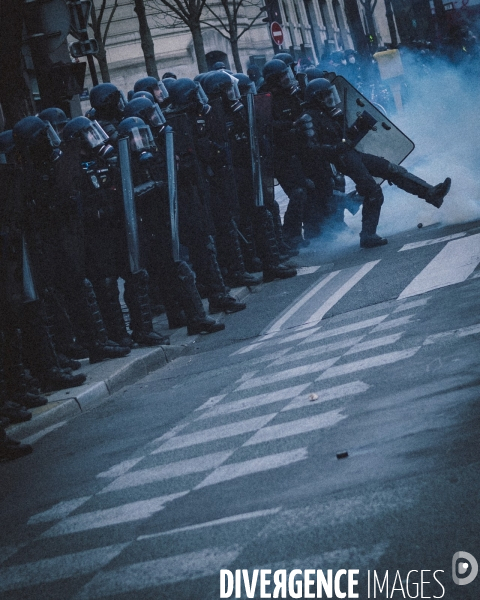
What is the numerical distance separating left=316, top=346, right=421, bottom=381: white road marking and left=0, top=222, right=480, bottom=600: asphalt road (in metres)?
0.03

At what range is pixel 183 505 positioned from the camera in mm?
5359

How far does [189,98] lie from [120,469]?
6.90m

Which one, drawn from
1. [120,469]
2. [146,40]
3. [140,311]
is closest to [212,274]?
[140,311]

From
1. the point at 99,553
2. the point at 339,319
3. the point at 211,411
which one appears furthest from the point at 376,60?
the point at 99,553

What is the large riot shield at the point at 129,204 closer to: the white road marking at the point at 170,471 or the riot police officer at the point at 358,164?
the riot police officer at the point at 358,164

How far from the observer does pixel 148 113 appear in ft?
39.5

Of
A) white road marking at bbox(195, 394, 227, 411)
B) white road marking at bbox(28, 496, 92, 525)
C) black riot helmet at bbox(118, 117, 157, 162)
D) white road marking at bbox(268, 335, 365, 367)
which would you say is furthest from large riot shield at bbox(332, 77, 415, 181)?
white road marking at bbox(28, 496, 92, 525)

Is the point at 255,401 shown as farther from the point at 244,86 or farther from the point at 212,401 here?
the point at 244,86

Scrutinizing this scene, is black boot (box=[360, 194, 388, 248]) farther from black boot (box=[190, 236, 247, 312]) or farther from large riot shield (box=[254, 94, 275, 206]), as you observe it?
black boot (box=[190, 236, 247, 312])

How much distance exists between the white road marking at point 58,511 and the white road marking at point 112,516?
14 cm

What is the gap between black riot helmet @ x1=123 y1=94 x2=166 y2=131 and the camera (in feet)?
39.4

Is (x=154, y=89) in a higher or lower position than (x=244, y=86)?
higher

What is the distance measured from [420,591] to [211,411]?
156 inches

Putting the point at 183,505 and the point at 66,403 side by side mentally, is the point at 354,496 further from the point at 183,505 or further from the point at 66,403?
the point at 66,403
